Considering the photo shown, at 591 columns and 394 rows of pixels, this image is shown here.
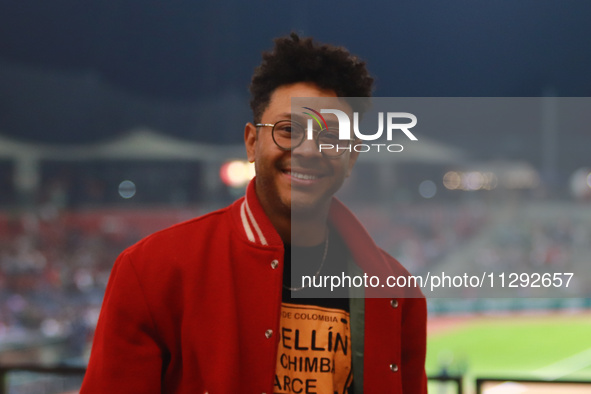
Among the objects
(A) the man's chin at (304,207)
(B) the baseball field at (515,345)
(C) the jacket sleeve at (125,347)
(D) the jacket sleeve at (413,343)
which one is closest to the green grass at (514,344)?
(B) the baseball field at (515,345)

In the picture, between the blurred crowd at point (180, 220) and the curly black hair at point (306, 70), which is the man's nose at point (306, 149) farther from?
the blurred crowd at point (180, 220)

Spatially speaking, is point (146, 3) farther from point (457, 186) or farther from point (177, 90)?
point (457, 186)

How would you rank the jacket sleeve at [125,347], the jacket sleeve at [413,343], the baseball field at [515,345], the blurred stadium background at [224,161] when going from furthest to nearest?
the blurred stadium background at [224,161] < the baseball field at [515,345] < the jacket sleeve at [413,343] < the jacket sleeve at [125,347]

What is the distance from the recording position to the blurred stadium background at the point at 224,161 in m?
13.1

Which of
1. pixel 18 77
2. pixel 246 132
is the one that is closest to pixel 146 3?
pixel 18 77

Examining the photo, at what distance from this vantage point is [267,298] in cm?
104

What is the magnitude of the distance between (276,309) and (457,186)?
57.3 ft

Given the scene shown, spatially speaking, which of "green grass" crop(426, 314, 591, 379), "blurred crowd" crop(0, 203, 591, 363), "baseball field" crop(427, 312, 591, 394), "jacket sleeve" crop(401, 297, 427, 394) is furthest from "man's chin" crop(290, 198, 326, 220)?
"blurred crowd" crop(0, 203, 591, 363)

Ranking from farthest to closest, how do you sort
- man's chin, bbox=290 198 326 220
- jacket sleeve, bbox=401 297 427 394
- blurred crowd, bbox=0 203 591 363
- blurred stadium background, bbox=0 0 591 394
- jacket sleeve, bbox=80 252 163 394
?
blurred crowd, bbox=0 203 591 363
blurred stadium background, bbox=0 0 591 394
jacket sleeve, bbox=401 297 427 394
man's chin, bbox=290 198 326 220
jacket sleeve, bbox=80 252 163 394

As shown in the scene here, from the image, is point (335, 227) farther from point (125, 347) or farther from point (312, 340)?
point (125, 347)

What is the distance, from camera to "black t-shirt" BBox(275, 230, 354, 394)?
1.06 m

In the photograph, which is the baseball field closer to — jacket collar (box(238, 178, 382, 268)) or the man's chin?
jacket collar (box(238, 178, 382, 268))

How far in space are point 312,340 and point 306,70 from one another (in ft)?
1.66

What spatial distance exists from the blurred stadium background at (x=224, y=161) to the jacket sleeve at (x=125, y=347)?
10.1 m
